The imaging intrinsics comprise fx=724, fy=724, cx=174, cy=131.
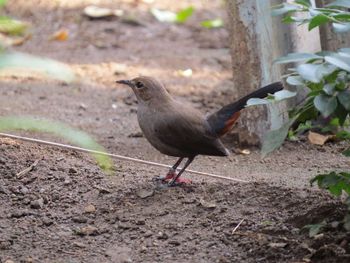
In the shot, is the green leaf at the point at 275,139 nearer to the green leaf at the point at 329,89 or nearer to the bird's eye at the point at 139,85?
the green leaf at the point at 329,89

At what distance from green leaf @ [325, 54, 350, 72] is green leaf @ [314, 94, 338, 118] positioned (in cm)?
18

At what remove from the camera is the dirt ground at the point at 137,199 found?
12.6ft

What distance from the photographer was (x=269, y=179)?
5.08 meters

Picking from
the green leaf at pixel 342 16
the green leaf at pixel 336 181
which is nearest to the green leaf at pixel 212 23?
the green leaf at pixel 336 181

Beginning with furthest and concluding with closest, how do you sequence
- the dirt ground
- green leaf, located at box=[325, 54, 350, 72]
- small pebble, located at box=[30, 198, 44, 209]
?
small pebble, located at box=[30, 198, 44, 209], the dirt ground, green leaf, located at box=[325, 54, 350, 72]

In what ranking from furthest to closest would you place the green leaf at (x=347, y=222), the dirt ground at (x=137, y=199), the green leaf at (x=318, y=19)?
1. the dirt ground at (x=137, y=199)
2. the green leaf at (x=347, y=222)
3. the green leaf at (x=318, y=19)

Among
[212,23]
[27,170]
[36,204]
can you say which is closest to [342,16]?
[36,204]

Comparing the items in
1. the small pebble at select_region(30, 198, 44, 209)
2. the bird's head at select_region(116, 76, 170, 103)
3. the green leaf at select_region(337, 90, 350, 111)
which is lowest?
the small pebble at select_region(30, 198, 44, 209)

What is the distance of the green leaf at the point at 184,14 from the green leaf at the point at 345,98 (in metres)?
7.09

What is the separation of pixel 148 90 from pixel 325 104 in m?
2.20

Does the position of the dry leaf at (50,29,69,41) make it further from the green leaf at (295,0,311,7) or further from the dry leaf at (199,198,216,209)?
the green leaf at (295,0,311,7)

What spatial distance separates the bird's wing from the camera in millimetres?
4797

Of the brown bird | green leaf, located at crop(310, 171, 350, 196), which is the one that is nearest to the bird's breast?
the brown bird

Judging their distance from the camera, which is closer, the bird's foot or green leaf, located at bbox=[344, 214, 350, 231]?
green leaf, located at bbox=[344, 214, 350, 231]
